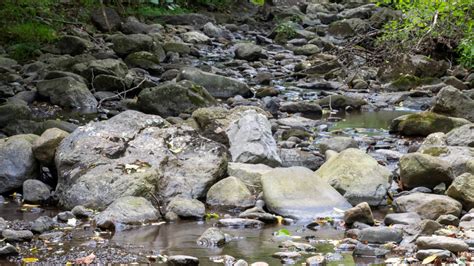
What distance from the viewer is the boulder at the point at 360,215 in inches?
249

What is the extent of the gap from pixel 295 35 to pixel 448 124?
12.8 m

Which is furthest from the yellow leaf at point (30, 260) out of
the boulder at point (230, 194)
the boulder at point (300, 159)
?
the boulder at point (300, 159)

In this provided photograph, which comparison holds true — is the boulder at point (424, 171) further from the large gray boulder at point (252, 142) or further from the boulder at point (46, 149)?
the boulder at point (46, 149)

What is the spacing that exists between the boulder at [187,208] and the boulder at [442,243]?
2.10 meters

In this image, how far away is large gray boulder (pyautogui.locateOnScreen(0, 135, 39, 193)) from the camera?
24.5 feet

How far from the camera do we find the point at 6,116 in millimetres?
10586

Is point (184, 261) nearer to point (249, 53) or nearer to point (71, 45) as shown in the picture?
point (71, 45)

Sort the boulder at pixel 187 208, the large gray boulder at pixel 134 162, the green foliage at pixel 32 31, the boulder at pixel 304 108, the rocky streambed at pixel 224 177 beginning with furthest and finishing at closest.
A: 1. the green foliage at pixel 32 31
2. the boulder at pixel 304 108
3. the large gray boulder at pixel 134 162
4. the boulder at pixel 187 208
5. the rocky streambed at pixel 224 177

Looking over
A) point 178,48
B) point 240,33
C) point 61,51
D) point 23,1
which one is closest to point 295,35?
point 240,33

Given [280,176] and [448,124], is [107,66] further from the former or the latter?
[280,176]

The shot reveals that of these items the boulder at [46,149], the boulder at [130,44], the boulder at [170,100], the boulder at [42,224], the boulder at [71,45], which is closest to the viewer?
the boulder at [42,224]

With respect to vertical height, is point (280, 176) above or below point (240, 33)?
above

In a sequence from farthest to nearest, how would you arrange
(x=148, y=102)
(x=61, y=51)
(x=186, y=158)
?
(x=61, y=51) → (x=148, y=102) → (x=186, y=158)

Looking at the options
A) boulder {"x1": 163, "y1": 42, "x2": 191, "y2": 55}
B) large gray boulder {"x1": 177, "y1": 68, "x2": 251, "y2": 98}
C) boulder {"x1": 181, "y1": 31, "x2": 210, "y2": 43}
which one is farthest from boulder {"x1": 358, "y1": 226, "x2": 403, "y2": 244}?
boulder {"x1": 181, "y1": 31, "x2": 210, "y2": 43}
